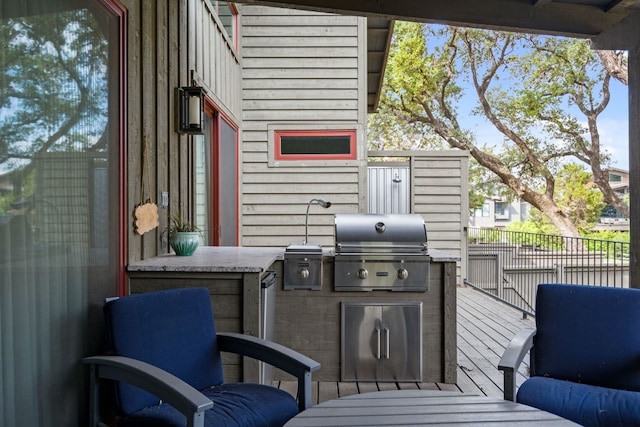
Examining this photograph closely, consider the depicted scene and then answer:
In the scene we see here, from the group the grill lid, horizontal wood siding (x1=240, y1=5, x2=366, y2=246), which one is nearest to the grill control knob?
the grill lid

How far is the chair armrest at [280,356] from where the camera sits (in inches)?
70.9

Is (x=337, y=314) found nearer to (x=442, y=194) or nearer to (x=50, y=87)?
(x=50, y=87)

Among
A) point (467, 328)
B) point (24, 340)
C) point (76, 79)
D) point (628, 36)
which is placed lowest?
point (467, 328)

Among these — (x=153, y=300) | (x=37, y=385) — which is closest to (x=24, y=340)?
(x=37, y=385)

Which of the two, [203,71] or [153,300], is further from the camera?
[203,71]

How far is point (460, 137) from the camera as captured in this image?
1677cm

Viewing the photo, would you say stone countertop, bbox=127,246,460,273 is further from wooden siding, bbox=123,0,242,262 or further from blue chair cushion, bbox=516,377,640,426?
blue chair cushion, bbox=516,377,640,426

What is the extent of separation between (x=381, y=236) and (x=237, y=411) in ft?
5.44

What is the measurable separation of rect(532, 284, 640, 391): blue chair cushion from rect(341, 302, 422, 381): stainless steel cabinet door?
36.4 inches

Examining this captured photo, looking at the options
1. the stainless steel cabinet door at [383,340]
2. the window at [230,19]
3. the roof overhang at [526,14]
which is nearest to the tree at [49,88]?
the roof overhang at [526,14]

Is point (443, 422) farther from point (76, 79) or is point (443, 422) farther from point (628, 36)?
point (628, 36)

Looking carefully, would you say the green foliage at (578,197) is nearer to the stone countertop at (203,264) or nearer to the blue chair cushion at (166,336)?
the stone countertop at (203,264)

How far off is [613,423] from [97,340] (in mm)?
2058

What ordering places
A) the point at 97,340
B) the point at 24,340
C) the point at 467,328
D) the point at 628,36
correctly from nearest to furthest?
the point at 24,340 → the point at 97,340 → the point at 628,36 → the point at 467,328
